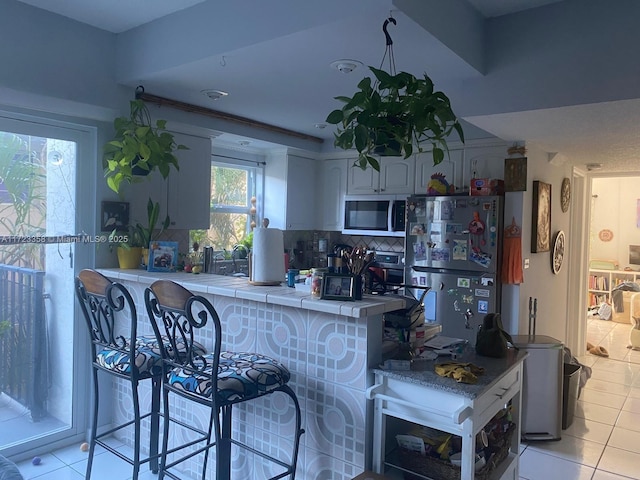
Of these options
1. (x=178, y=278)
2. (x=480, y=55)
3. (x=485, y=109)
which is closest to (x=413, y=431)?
(x=178, y=278)

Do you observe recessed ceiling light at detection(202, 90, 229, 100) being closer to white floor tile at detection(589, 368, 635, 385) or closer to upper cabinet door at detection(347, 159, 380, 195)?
upper cabinet door at detection(347, 159, 380, 195)

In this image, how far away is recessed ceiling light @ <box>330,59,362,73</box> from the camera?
2.54 metres

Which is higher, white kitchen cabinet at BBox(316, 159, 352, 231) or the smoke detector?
the smoke detector

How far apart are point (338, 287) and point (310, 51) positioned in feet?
4.01

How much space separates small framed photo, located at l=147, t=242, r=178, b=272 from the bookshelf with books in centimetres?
731

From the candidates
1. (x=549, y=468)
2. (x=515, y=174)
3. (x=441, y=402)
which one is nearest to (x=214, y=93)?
(x=515, y=174)

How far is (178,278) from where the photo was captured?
2.61 m

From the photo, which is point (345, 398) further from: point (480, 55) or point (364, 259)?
point (480, 55)

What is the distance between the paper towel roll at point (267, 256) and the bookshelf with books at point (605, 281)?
724 centimetres

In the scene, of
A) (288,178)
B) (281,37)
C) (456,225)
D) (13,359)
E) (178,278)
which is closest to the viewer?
(281,37)

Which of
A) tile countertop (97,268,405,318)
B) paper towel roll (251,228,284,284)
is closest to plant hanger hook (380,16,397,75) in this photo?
paper towel roll (251,228,284,284)

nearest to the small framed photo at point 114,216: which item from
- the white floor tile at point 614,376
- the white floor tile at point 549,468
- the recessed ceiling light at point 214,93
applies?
the recessed ceiling light at point 214,93

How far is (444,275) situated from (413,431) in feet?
6.80

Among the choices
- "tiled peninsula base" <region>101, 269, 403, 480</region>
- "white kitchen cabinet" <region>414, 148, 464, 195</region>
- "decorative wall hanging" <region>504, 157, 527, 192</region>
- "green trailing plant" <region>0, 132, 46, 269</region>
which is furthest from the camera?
"white kitchen cabinet" <region>414, 148, 464, 195</region>
